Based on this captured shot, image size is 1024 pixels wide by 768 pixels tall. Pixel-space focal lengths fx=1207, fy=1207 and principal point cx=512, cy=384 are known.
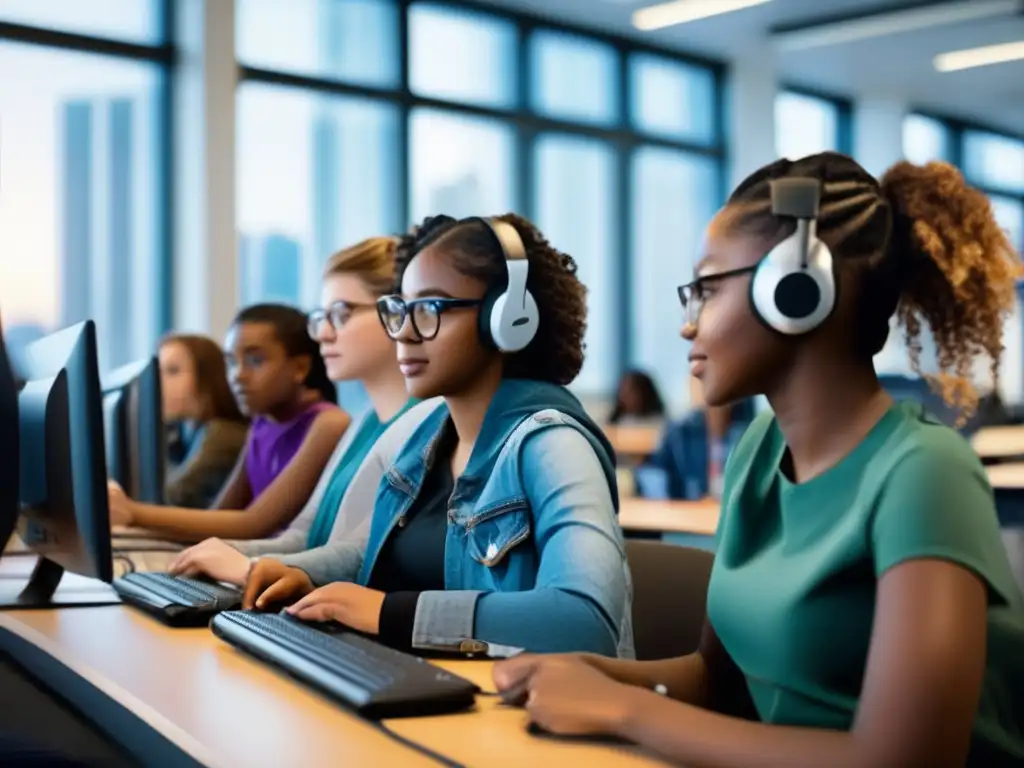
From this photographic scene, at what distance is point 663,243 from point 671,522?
543cm

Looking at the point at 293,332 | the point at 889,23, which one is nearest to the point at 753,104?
the point at 889,23

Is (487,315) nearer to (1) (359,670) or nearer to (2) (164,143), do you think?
(1) (359,670)

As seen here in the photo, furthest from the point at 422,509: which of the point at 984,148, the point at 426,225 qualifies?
the point at 984,148

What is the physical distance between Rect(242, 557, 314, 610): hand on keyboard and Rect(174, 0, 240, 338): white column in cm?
422

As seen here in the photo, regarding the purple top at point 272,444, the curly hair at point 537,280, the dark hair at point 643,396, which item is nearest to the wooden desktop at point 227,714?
the curly hair at point 537,280

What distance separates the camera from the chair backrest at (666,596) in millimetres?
1621

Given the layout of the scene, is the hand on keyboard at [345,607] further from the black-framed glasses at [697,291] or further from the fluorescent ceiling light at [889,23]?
the fluorescent ceiling light at [889,23]

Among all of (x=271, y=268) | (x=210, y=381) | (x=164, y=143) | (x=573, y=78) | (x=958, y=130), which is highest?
(x=958, y=130)

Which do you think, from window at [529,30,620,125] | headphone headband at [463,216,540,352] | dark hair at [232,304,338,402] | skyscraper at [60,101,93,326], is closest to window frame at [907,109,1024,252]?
window at [529,30,620,125]

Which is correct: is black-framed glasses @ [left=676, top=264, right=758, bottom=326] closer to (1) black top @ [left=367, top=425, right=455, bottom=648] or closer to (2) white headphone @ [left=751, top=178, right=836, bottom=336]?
(2) white headphone @ [left=751, top=178, right=836, bottom=336]

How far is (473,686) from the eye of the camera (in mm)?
1136

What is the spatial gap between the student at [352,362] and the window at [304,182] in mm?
3666

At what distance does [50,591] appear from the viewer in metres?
1.89

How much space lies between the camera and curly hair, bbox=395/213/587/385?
1669 mm
